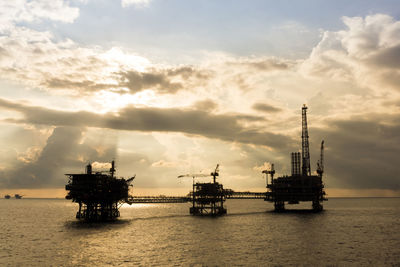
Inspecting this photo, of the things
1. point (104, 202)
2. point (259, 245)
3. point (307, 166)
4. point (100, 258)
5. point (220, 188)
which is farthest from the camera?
point (307, 166)

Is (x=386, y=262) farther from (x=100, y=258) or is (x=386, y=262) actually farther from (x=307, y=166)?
(x=307, y=166)

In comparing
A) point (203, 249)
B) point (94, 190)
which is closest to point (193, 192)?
point (94, 190)

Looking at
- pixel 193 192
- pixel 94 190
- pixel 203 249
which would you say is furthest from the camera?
pixel 193 192

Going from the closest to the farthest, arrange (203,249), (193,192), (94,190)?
1. (203,249)
2. (94,190)
3. (193,192)

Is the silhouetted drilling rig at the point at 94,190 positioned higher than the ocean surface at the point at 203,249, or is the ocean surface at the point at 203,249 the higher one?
the silhouetted drilling rig at the point at 94,190

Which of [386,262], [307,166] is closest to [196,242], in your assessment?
[386,262]

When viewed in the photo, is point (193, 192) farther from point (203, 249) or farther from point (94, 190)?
point (203, 249)

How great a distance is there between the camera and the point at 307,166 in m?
197

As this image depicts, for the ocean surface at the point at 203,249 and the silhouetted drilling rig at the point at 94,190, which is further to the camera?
the silhouetted drilling rig at the point at 94,190

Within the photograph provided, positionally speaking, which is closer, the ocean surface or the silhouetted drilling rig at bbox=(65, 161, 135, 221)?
the ocean surface

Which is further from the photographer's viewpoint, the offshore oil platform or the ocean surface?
the offshore oil platform

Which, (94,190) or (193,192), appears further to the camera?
(193,192)

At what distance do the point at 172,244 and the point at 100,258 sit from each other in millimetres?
19208

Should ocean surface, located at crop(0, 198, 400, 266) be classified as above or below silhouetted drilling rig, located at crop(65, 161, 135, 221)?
below
